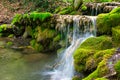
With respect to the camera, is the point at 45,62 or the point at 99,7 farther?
the point at 99,7

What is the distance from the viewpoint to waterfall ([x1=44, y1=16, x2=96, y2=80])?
1047cm

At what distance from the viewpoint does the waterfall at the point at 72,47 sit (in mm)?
10467

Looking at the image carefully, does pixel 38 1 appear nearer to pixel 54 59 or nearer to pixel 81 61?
pixel 54 59

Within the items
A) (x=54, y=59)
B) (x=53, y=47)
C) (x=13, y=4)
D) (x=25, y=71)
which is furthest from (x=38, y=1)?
(x=25, y=71)

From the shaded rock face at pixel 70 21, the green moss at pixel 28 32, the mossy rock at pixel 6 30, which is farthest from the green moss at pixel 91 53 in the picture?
the mossy rock at pixel 6 30

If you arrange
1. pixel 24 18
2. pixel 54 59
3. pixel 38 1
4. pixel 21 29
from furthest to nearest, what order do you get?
pixel 38 1 < pixel 21 29 < pixel 24 18 < pixel 54 59

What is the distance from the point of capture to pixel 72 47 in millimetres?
12312

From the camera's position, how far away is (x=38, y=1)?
21.8m

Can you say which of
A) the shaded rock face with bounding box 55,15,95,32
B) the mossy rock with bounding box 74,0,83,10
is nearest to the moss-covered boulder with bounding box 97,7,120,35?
the shaded rock face with bounding box 55,15,95,32

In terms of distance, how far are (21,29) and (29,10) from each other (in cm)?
590

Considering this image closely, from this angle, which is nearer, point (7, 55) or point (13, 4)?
point (7, 55)

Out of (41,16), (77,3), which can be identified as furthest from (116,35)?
(77,3)

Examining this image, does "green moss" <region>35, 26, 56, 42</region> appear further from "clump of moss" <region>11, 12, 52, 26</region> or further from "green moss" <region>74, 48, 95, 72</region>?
"green moss" <region>74, 48, 95, 72</region>

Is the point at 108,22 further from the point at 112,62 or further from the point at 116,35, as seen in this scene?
the point at 112,62
